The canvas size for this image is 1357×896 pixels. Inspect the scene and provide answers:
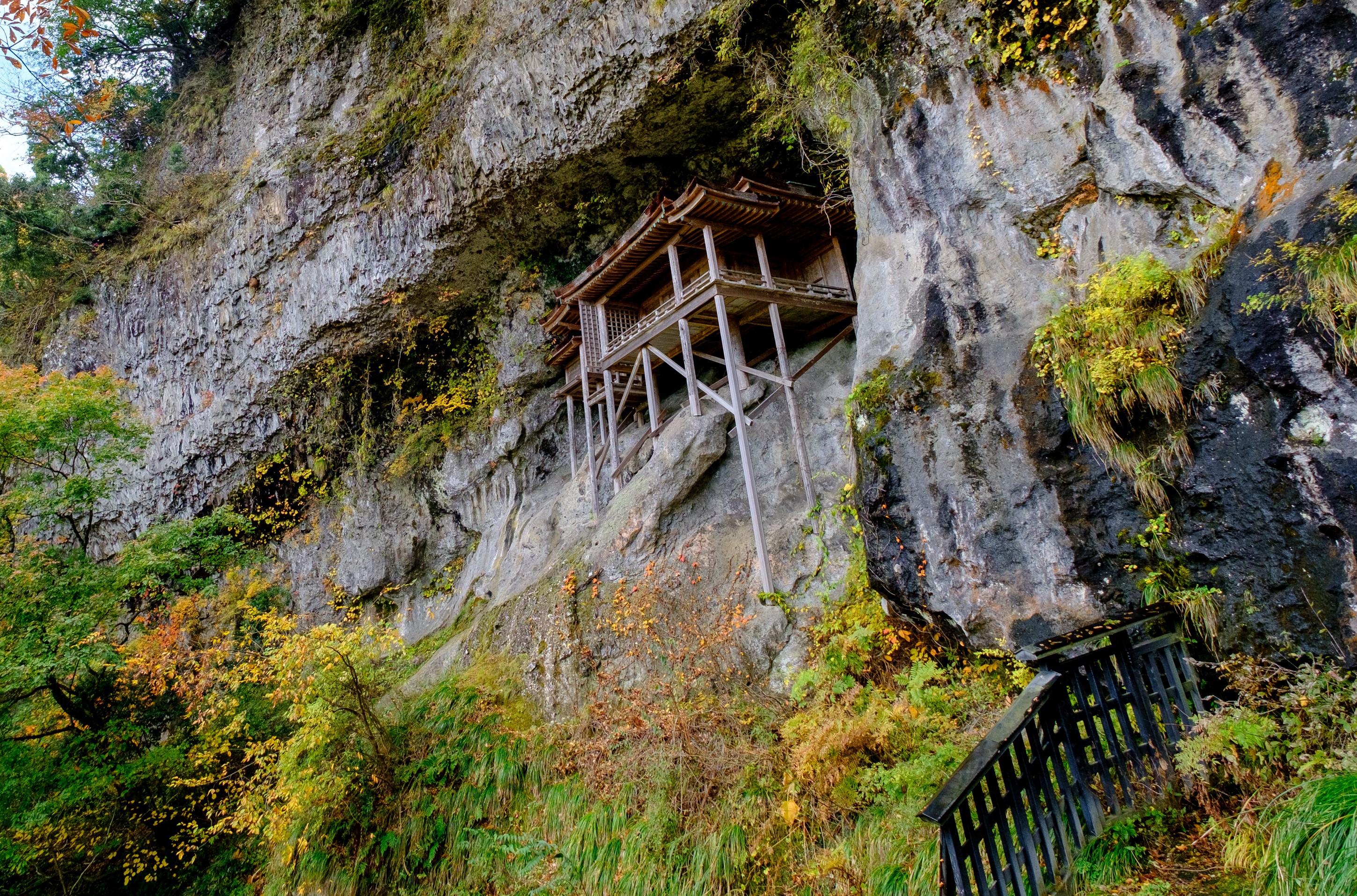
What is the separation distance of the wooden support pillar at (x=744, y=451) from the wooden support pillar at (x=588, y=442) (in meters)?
4.28

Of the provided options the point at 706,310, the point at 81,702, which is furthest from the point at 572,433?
the point at 81,702

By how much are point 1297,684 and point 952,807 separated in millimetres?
2422

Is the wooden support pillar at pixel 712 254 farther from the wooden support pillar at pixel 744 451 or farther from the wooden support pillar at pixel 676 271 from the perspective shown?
the wooden support pillar at pixel 676 271

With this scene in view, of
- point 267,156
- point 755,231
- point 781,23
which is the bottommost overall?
point 755,231

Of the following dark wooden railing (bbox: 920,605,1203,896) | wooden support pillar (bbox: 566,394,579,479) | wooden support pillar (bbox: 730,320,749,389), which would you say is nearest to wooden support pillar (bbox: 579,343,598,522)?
wooden support pillar (bbox: 566,394,579,479)

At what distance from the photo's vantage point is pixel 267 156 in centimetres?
1967

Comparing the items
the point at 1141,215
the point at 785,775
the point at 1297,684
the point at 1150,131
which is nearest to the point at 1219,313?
the point at 1141,215

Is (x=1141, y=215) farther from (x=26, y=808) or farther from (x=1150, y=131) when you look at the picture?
(x=26, y=808)

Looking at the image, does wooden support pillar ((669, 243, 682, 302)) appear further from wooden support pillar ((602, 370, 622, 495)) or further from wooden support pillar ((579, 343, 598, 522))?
wooden support pillar ((579, 343, 598, 522))

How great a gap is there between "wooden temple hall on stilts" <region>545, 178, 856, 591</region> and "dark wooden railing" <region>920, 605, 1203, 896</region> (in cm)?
578

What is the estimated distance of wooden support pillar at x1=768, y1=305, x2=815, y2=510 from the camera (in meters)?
11.0

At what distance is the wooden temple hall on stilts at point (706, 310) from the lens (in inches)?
458

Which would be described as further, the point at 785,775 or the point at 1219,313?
the point at 785,775

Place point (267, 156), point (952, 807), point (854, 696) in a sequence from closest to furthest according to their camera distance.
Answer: point (952, 807), point (854, 696), point (267, 156)
